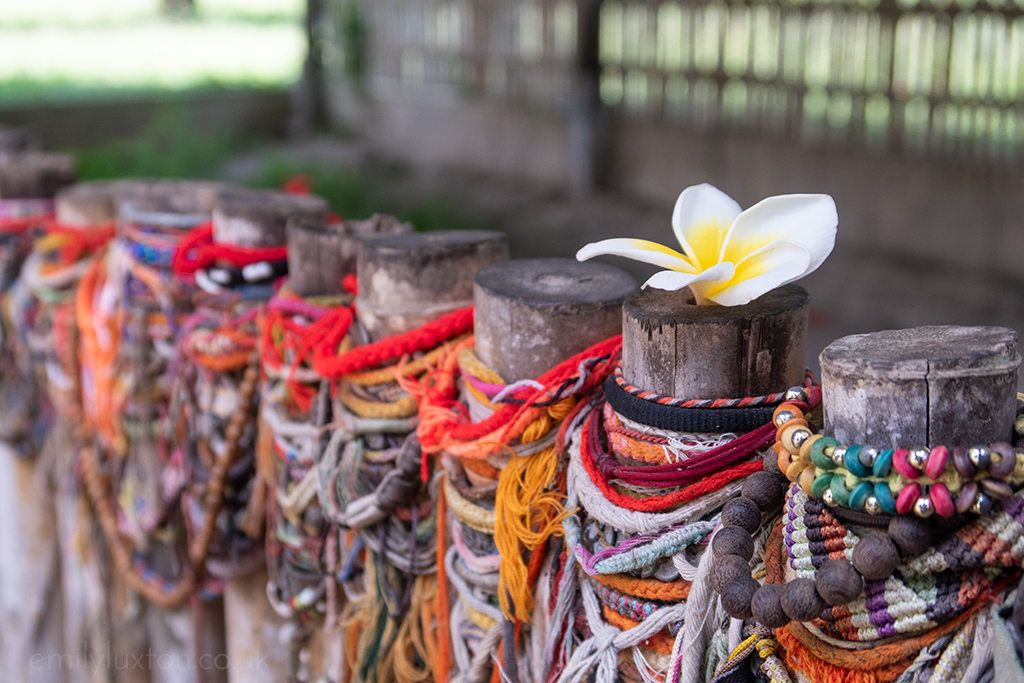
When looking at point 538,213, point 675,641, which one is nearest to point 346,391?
point 675,641

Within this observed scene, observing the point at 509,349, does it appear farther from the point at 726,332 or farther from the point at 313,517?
the point at 313,517

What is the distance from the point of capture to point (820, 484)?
846 millimetres

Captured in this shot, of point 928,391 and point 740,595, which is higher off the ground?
point 928,391

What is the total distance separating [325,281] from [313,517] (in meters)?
0.36

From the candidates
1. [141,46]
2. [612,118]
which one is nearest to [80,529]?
[612,118]

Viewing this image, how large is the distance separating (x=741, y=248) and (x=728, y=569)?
1.05ft

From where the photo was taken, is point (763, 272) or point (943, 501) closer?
point (943, 501)

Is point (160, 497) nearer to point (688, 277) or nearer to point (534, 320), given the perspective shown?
point (534, 320)

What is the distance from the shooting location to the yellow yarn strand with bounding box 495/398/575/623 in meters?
1.16

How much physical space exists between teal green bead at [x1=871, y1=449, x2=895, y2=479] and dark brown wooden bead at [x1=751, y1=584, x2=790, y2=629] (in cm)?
12

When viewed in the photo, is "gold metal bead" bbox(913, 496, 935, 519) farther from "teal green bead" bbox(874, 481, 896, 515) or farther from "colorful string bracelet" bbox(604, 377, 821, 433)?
"colorful string bracelet" bbox(604, 377, 821, 433)

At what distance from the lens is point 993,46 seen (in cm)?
455

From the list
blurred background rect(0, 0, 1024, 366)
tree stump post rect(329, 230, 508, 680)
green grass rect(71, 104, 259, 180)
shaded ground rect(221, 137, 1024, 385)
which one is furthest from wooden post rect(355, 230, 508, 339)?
green grass rect(71, 104, 259, 180)

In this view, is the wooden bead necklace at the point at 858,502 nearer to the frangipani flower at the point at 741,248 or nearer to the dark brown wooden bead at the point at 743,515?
the dark brown wooden bead at the point at 743,515
